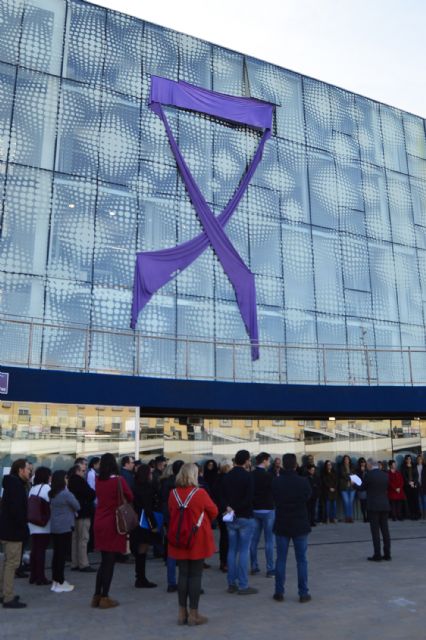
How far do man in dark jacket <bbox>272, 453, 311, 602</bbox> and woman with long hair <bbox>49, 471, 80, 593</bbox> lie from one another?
8.99 feet

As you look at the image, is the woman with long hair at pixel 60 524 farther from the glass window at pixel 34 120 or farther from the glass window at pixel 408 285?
the glass window at pixel 408 285

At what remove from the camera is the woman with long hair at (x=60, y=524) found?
719cm

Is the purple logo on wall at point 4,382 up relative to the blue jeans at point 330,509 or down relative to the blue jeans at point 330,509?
up

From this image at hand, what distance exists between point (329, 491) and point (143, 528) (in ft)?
26.0

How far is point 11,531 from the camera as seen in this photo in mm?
6512

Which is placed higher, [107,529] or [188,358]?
[188,358]

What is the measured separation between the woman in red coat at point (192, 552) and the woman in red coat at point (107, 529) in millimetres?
824

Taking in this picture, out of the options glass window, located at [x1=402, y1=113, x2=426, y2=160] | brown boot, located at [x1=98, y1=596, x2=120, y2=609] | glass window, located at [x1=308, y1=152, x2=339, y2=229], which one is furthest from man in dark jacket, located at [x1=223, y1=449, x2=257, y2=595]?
glass window, located at [x1=402, y1=113, x2=426, y2=160]

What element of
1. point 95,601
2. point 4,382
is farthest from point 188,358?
point 95,601

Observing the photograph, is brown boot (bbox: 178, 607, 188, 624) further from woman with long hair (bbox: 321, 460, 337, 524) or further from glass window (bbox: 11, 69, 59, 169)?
glass window (bbox: 11, 69, 59, 169)

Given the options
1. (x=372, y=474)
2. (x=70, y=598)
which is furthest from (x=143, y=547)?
(x=372, y=474)

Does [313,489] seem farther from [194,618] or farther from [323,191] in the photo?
[323,191]

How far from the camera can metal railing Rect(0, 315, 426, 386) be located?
51.6ft

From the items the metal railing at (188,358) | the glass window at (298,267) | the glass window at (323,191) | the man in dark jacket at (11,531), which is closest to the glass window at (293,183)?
the glass window at (323,191)
